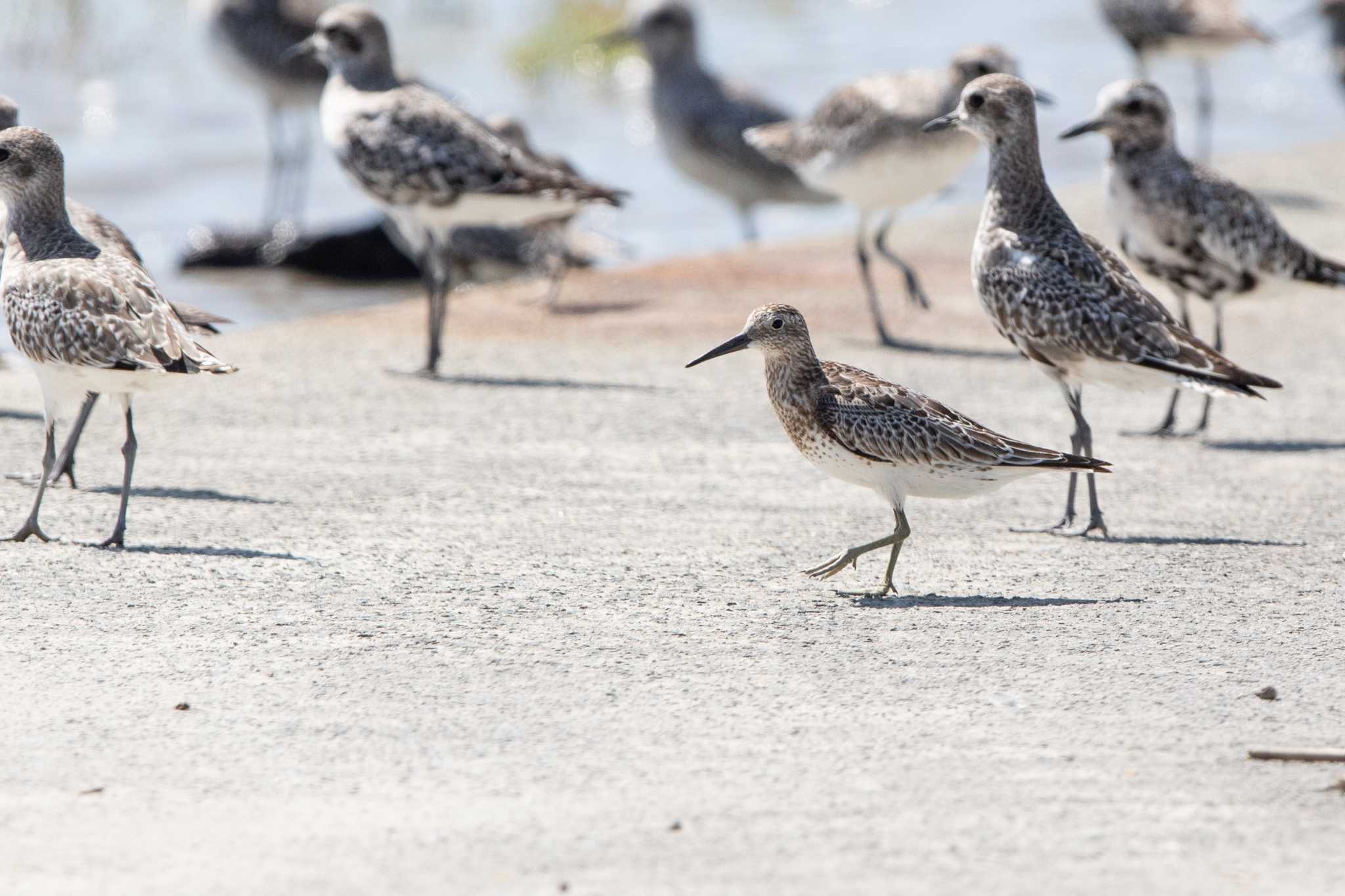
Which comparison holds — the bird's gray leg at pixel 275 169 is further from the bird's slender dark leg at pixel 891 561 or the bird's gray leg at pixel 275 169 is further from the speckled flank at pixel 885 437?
the bird's slender dark leg at pixel 891 561

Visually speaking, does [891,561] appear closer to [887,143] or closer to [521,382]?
[521,382]

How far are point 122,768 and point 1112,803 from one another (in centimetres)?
260

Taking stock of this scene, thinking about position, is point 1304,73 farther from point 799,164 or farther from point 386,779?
point 386,779

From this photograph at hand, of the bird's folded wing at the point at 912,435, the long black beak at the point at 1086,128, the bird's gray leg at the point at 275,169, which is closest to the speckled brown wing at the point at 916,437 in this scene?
the bird's folded wing at the point at 912,435

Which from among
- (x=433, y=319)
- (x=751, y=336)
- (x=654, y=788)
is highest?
(x=751, y=336)

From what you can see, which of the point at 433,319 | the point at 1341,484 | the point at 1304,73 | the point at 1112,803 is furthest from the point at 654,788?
the point at 1304,73

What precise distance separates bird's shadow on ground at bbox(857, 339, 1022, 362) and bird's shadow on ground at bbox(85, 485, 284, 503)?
500 cm

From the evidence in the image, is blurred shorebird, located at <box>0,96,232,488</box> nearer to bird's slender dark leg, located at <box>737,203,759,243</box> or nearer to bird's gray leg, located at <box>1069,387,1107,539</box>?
bird's gray leg, located at <box>1069,387,1107,539</box>

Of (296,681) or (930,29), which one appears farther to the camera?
(930,29)

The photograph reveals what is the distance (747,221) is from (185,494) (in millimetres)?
9501

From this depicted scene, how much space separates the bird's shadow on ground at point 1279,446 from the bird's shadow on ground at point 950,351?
2.22 metres

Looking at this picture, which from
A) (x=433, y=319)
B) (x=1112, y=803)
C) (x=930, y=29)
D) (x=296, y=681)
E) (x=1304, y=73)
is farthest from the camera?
(x=930, y=29)

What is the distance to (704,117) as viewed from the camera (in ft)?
54.7

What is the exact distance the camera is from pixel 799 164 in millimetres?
12680
